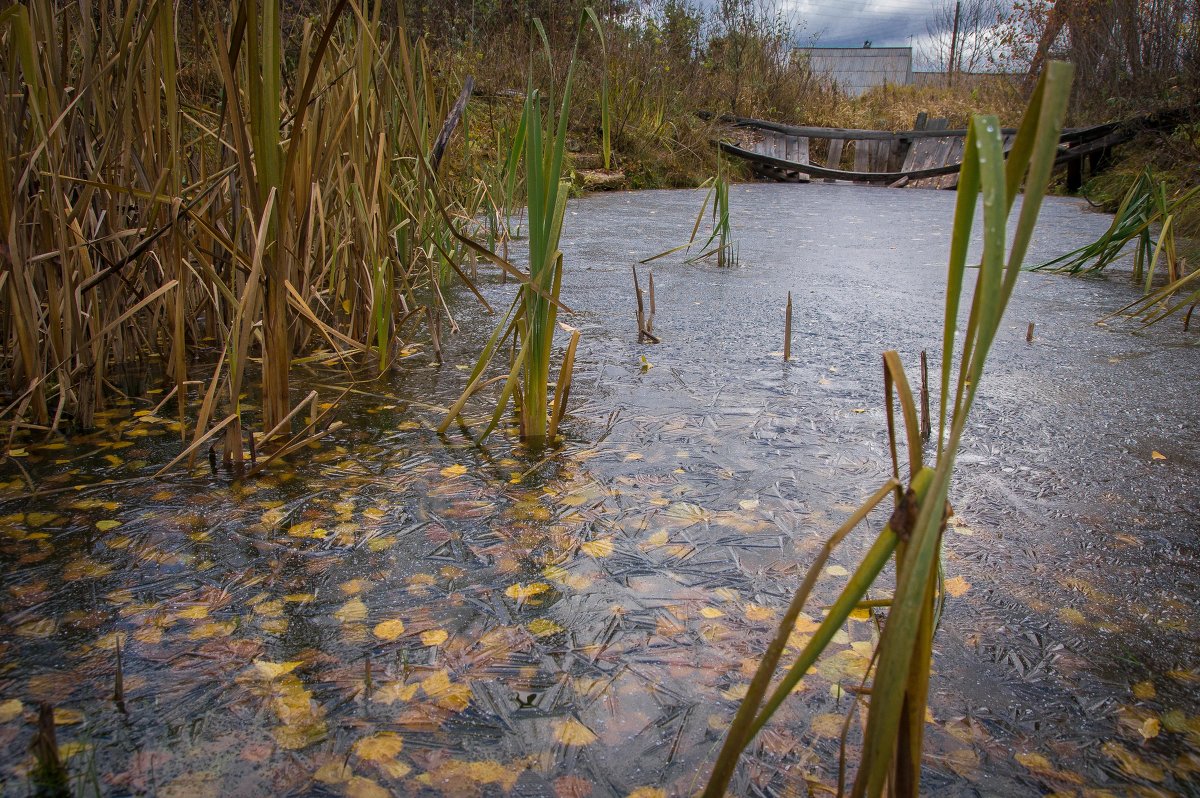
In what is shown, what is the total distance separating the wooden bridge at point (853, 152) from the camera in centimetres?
988

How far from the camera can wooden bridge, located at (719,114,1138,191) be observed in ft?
32.4

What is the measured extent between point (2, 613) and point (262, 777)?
1.77 ft

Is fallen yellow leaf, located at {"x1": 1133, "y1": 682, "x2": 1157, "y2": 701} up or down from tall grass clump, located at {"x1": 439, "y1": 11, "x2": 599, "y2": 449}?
down

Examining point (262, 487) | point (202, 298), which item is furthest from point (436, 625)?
point (202, 298)

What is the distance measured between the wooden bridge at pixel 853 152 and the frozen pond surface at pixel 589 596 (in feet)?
27.0

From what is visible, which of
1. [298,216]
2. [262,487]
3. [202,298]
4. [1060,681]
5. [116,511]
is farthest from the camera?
[202,298]

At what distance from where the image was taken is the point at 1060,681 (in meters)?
1.06

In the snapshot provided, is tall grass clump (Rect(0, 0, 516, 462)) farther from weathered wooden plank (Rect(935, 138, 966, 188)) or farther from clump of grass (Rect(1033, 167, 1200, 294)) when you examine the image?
weathered wooden plank (Rect(935, 138, 966, 188))

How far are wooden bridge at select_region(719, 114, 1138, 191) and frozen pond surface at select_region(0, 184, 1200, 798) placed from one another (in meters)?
8.22

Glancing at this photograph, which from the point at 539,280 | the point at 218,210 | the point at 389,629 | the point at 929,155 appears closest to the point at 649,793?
the point at 389,629

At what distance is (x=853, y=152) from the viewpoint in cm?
1117

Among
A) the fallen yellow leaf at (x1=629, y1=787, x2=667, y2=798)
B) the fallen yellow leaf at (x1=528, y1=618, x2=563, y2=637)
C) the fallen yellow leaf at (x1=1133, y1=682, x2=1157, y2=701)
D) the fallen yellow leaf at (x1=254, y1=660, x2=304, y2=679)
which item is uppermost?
the fallen yellow leaf at (x1=1133, y1=682, x2=1157, y2=701)

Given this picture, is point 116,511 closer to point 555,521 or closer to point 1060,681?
point 555,521

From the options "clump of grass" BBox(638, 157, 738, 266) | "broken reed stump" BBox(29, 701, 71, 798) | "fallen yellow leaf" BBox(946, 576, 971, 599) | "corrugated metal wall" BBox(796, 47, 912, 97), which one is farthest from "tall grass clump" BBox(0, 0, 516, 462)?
"corrugated metal wall" BBox(796, 47, 912, 97)
